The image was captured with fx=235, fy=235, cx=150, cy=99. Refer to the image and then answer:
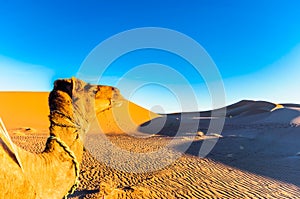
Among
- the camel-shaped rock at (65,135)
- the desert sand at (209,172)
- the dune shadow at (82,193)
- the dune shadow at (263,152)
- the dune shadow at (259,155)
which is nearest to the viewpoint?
the camel-shaped rock at (65,135)

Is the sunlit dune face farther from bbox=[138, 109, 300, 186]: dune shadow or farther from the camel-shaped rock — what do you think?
bbox=[138, 109, 300, 186]: dune shadow

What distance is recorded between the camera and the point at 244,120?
3222cm

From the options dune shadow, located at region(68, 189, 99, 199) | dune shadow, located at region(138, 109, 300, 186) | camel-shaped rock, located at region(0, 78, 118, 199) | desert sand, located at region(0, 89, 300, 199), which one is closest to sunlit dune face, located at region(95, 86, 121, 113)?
camel-shaped rock, located at region(0, 78, 118, 199)

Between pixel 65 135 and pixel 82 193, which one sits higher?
pixel 65 135

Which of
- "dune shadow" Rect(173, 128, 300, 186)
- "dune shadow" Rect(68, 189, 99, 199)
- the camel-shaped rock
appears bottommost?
"dune shadow" Rect(173, 128, 300, 186)

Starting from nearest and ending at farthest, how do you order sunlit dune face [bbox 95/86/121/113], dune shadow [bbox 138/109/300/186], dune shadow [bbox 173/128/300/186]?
sunlit dune face [bbox 95/86/121/113]
dune shadow [bbox 173/128/300/186]
dune shadow [bbox 138/109/300/186]

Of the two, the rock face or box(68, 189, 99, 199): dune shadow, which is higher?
the rock face

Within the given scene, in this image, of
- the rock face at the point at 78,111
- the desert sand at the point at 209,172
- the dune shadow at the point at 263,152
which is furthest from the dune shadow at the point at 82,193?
the dune shadow at the point at 263,152

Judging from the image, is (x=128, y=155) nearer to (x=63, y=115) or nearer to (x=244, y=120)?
(x=63, y=115)

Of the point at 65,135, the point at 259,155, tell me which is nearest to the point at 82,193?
the point at 65,135

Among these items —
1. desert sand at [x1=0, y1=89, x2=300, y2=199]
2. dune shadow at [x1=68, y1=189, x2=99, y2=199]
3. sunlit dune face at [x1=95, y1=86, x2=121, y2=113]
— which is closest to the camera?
sunlit dune face at [x1=95, y1=86, x2=121, y2=113]

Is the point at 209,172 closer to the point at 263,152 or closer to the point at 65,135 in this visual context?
the point at 263,152

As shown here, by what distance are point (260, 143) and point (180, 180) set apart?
1089 cm

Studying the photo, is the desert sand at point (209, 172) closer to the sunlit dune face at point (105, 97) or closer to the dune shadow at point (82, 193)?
the dune shadow at point (82, 193)
